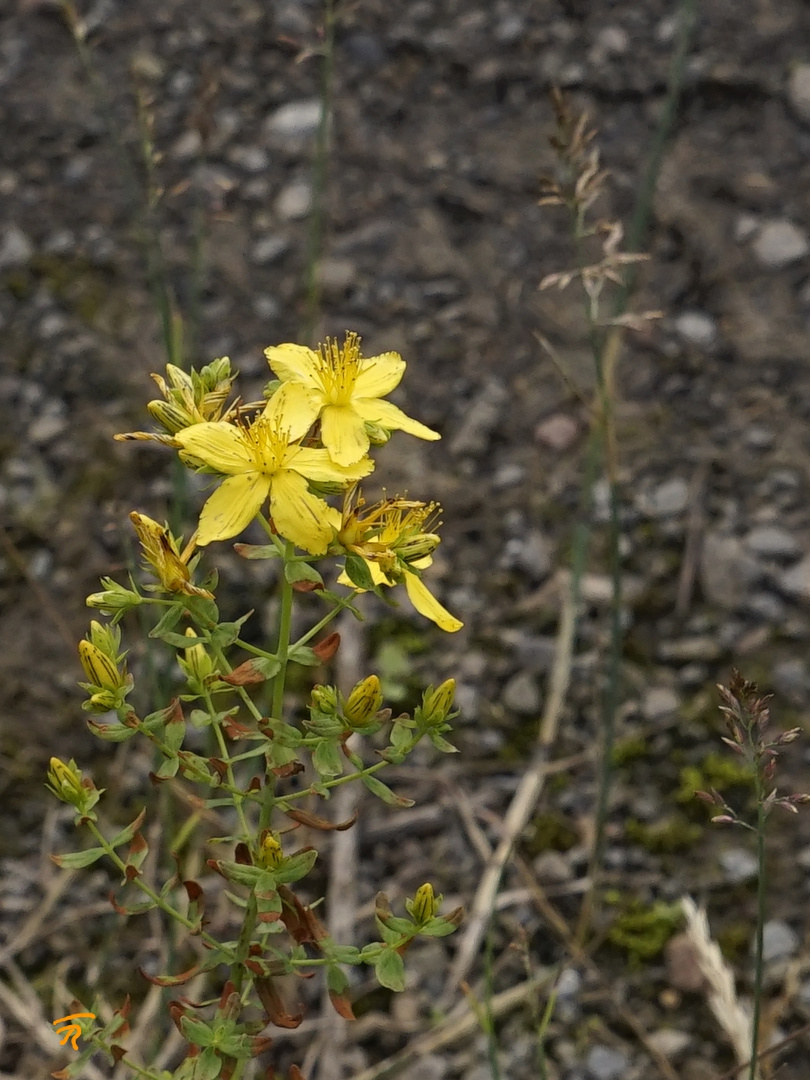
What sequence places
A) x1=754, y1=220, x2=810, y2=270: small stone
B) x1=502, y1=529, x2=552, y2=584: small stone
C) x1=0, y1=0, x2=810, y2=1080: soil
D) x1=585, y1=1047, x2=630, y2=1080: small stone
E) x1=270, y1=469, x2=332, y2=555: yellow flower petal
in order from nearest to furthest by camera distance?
x1=270, y1=469, x2=332, y2=555: yellow flower petal → x1=585, y1=1047, x2=630, y2=1080: small stone → x1=0, y1=0, x2=810, y2=1080: soil → x1=502, y1=529, x2=552, y2=584: small stone → x1=754, y1=220, x2=810, y2=270: small stone

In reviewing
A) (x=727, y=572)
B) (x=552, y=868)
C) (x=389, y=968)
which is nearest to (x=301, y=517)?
(x=389, y=968)

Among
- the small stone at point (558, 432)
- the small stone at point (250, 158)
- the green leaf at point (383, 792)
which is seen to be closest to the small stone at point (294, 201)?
the small stone at point (250, 158)

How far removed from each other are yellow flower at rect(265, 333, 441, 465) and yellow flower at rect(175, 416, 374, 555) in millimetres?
32

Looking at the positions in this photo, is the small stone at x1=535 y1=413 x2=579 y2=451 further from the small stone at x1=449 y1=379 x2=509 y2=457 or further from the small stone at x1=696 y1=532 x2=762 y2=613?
the small stone at x1=696 y1=532 x2=762 y2=613

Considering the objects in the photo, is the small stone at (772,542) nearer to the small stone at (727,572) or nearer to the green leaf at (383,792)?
the small stone at (727,572)

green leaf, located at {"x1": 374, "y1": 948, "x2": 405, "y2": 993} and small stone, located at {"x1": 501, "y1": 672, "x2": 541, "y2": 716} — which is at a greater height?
green leaf, located at {"x1": 374, "y1": 948, "x2": 405, "y2": 993}

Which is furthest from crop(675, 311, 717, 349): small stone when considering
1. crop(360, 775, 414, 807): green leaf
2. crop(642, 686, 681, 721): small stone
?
crop(360, 775, 414, 807): green leaf

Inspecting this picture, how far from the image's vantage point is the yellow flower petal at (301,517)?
1.47m

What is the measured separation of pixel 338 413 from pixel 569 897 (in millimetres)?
1449

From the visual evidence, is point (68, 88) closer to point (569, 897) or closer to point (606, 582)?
point (606, 582)

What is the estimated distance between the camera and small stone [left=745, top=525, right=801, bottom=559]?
2969mm

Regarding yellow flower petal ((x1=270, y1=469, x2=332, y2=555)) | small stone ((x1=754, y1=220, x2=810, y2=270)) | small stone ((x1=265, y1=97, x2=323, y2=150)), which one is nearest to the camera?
yellow flower petal ((x1=270, y1=469, x2=332, y2=555))

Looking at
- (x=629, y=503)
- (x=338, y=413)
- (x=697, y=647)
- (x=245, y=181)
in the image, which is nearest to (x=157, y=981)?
(x=338, y=413)

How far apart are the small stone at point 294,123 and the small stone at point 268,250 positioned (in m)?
0.38
